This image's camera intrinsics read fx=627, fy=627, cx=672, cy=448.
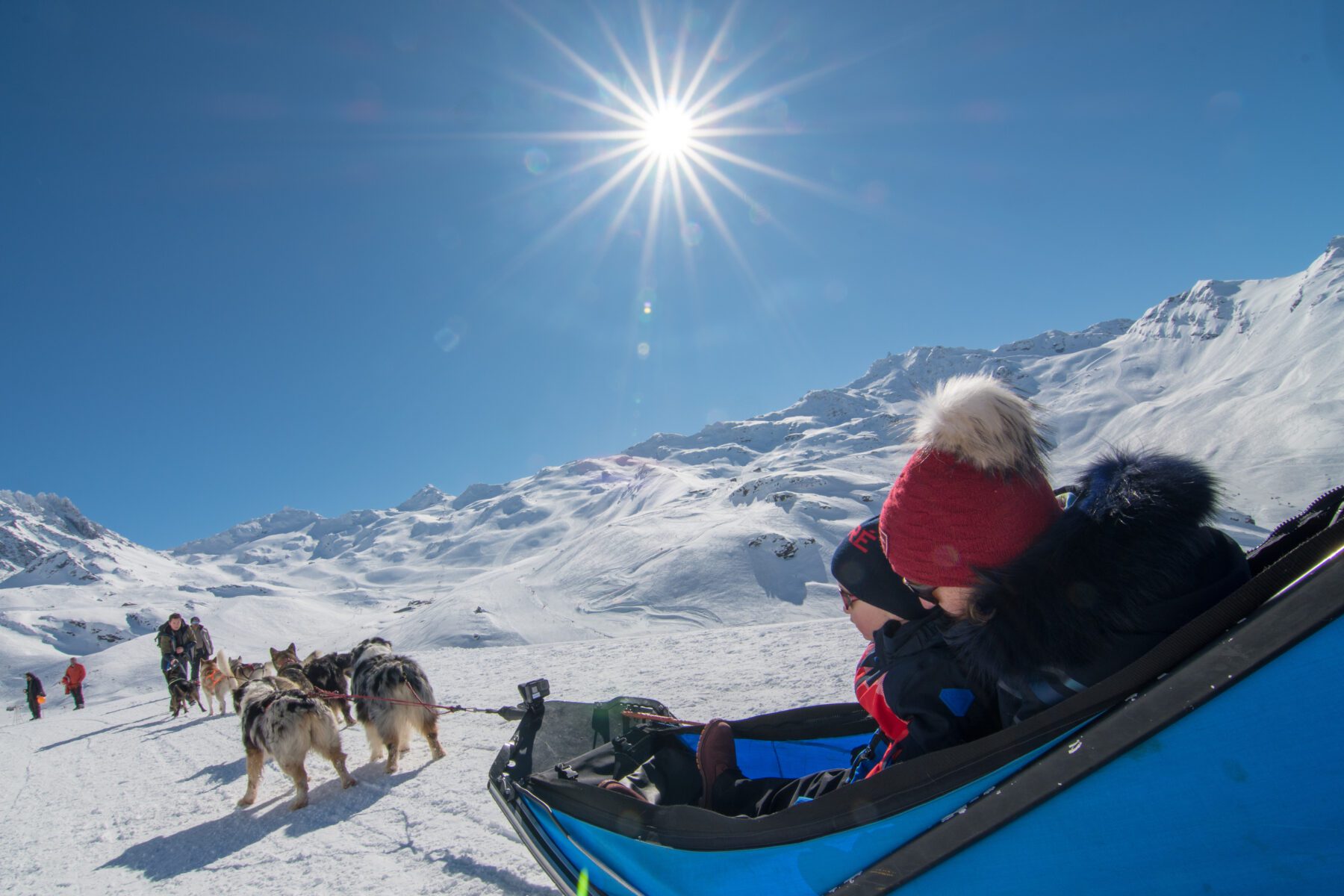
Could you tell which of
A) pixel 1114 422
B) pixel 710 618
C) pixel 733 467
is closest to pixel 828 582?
pixel 710 618

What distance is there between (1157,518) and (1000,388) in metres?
0.50

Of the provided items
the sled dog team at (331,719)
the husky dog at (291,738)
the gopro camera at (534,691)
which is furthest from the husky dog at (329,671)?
the gopro camera at (534,691)

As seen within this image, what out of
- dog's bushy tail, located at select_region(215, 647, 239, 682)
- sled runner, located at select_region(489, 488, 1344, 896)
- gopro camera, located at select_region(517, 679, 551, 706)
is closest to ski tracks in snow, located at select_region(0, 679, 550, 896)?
gopro camera, located at select_region(517, 679, 551, 706)

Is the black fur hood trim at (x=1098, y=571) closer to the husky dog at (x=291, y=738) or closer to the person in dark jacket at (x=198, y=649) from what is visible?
the husky dog at (x=291, y=738)

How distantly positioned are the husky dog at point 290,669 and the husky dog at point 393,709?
4.69 ft

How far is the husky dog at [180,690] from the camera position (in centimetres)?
979

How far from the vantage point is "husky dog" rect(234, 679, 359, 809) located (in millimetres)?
4691

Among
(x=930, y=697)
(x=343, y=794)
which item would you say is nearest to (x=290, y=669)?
(x=343, y=794)

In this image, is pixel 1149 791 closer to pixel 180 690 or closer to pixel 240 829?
pixel 240 829

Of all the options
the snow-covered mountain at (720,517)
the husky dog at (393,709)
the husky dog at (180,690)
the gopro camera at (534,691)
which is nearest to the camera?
the gopro camera at (534,691)

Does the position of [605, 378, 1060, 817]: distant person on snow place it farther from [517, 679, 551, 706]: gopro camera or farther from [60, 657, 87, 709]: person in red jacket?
[60, 657, 87, 709]: person in red jacket

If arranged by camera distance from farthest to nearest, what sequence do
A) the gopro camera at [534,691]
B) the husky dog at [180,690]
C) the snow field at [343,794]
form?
1. the husky dog at [180,690]
2. the snow field at [343,794]
3. the gopro camera at [534,691]

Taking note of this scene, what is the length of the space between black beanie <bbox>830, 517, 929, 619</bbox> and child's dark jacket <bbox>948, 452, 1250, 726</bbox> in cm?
61

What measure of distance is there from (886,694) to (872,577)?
515mm
